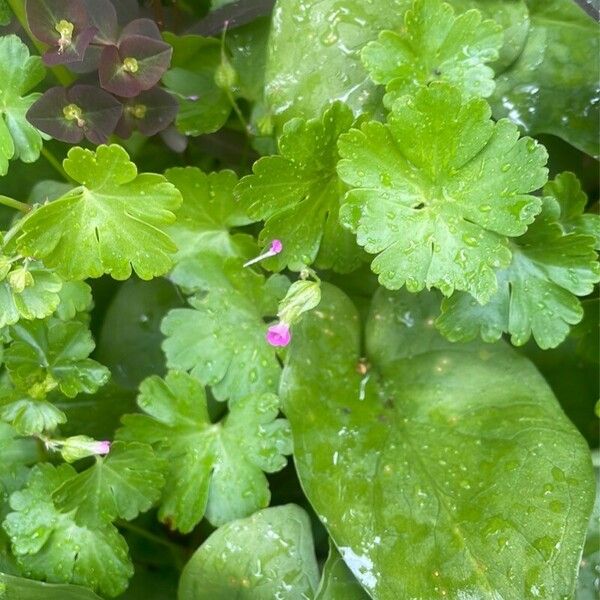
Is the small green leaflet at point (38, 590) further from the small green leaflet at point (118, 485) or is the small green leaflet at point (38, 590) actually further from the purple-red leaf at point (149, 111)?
the purple-red leaf at point (149, 111)

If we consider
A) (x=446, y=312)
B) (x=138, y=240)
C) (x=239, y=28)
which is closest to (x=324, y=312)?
(x=446, y=312)

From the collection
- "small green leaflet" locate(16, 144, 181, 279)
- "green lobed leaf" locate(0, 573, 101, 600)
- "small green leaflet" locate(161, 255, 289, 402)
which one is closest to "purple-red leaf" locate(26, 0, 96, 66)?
"small green leaflet" locate(16, 144, 181, 279)

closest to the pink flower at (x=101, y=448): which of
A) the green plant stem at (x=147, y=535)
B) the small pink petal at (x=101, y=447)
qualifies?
the small pink petal at (x=101, y=447)

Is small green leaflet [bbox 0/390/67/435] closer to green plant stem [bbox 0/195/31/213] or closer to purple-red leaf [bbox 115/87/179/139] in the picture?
green plant stem [bbox 0/195/31/213]

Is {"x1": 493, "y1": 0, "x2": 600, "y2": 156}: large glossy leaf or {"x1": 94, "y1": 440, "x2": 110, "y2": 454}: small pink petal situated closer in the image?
{"x1": 94, "y1": 440, "x2": 110, "y2": 454}: small pink petal

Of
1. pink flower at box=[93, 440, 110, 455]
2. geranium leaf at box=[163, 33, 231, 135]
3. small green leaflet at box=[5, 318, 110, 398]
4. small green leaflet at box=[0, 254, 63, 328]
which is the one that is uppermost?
geranium leaf at box=[163, 33, 231, 135]

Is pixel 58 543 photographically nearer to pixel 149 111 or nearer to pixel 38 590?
pixel 38 590
